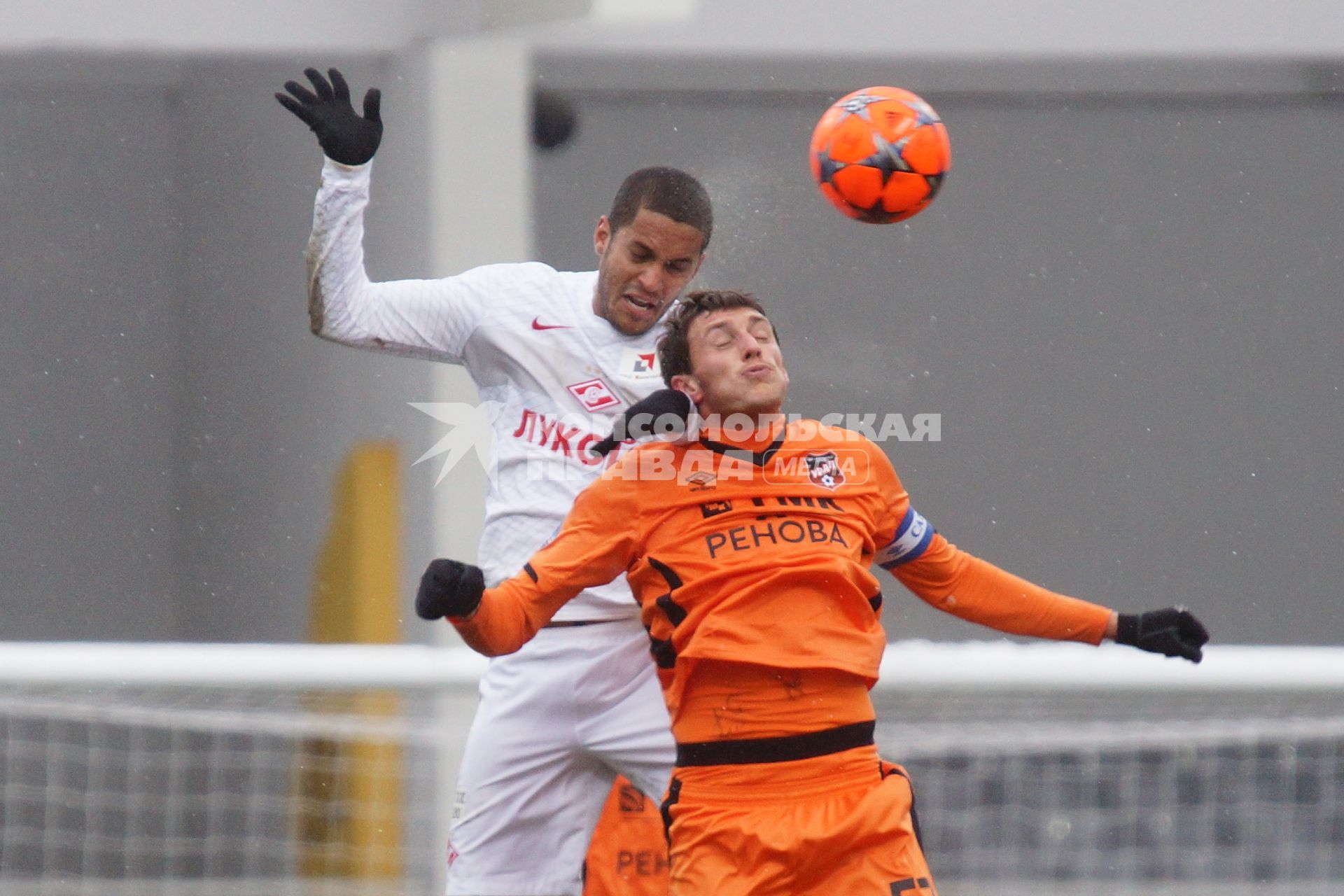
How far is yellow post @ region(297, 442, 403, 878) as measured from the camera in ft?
15.6

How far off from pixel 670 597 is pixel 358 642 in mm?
3585

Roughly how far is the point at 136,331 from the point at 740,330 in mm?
4475

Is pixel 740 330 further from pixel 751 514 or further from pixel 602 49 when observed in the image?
pixel 602 49

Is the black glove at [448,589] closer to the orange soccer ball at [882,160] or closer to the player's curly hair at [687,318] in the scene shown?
the player's curly hair at [687,318]

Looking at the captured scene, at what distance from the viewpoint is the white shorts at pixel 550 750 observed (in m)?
2.56

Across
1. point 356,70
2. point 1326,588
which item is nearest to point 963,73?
point 356,70

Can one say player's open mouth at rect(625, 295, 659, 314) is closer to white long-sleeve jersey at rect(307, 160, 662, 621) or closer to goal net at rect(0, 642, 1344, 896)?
white long-sleeve jersey at rect(307, 160, 662, 621)

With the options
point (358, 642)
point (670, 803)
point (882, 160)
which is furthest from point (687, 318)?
point (358, 642)

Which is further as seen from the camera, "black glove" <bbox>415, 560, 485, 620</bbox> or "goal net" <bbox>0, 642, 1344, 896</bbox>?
"goal net" <bbox>0, 642, 1344, 896</bbox>

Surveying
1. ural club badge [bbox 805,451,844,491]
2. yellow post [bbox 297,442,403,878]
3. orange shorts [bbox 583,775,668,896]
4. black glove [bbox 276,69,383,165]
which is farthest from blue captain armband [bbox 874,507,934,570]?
yellow post [bbox 297,442,403,878]

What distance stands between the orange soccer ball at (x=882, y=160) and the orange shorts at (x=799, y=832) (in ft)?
2.96

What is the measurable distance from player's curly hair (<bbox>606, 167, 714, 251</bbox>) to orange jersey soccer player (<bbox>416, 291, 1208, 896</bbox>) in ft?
0.88

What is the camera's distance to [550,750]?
257 cm

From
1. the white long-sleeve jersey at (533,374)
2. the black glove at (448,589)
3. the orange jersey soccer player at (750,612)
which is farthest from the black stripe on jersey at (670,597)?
the white long-sleeve jersey at (533,374)
